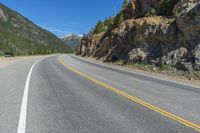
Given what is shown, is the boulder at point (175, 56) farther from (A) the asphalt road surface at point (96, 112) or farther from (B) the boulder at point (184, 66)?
(A) the asphalt road surface at point (96, 112)

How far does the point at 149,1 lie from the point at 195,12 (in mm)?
21792

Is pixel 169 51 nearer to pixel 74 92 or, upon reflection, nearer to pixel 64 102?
pixel 74 92

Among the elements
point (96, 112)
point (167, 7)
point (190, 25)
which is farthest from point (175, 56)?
point (96, 112)

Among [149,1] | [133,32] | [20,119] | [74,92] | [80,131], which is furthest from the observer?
[149,1]

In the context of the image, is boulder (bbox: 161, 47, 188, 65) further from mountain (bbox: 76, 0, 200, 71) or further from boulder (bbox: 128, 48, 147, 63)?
boulder (bbox: 128, 48, 147, 63)

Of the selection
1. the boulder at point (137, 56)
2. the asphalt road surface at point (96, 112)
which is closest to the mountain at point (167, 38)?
the boulder at point (137, 56)

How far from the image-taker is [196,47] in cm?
2759

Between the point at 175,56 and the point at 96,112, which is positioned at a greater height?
the point at 175,56

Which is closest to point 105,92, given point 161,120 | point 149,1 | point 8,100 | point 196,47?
point 8,100

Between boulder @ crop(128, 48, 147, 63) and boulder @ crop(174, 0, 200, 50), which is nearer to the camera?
boulder @ crop(174, 0, 200, 50)

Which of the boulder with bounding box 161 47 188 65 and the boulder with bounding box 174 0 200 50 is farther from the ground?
the boulder with bounding box 174 0 200 50

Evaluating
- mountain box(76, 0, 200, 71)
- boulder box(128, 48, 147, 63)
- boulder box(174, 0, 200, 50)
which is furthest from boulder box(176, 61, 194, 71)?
boulder box(128, 48, 147, 63)

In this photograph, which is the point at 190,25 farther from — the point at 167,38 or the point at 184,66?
the point at 184,66

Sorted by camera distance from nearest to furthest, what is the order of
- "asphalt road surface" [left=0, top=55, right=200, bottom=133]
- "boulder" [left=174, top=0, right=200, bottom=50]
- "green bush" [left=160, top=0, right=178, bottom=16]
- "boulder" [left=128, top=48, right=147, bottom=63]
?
"asphalt road surface" [left=0, top=55, right=200, bottom=133] < "boulder" [left=174, top=0, right=200, bottom=50] < "boulder" [left=128, top=48, right=147, bottom=63] < "green bush" [left=160, top=0, right=178, bottom=16]
